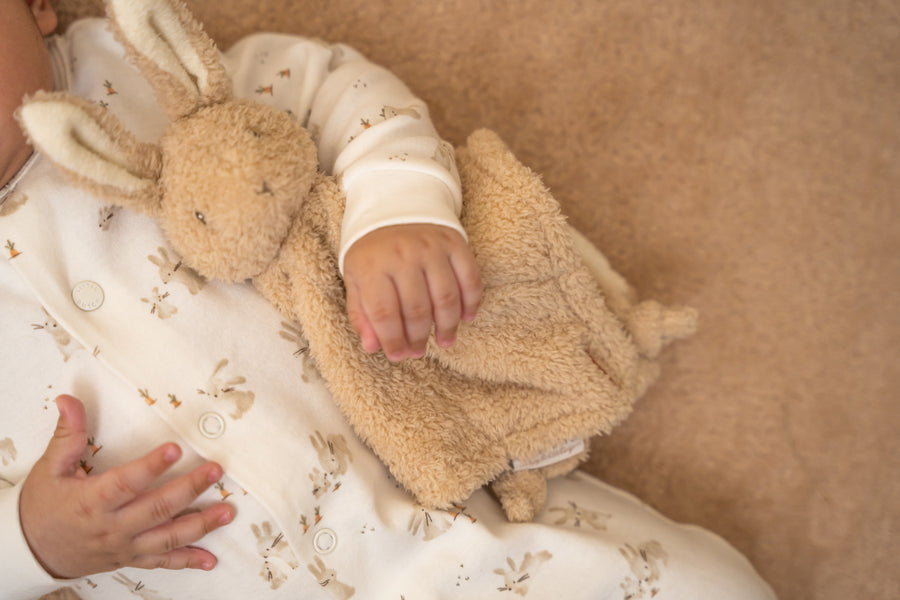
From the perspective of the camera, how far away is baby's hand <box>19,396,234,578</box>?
25.8 inches

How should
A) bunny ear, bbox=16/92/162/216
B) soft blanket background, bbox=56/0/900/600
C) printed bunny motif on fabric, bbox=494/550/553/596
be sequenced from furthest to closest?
soft blanket background, bbox=56/0/900/600 → printed bunny motif on fabric, bbox=494/550/553/596 → bunny ear, bbox=16/92/162/216

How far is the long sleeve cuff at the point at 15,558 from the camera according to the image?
0.68m

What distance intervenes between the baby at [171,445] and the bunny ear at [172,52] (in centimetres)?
16

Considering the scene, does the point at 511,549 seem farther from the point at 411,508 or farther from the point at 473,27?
the point at 473,27

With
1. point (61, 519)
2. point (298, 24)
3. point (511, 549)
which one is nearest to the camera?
point (61, 519)

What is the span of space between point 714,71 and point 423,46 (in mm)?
459

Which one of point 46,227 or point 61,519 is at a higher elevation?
point 46,227

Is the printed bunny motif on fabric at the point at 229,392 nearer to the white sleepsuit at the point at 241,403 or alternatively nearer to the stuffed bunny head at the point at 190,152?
the white sleepsuit at the point at 241,403

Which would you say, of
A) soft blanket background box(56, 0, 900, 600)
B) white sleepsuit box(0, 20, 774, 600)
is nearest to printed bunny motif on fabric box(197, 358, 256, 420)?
white sleepsuit box(0, 20, 774, 600)

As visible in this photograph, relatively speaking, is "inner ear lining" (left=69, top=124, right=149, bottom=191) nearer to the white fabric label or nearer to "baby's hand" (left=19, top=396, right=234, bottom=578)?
"baby's hand" (left=19, top=396, right=234, bottom=578)

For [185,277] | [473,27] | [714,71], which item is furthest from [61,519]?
[714,71]

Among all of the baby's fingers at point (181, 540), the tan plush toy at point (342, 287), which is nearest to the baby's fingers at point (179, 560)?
the baby's fingers at point (181, 540)

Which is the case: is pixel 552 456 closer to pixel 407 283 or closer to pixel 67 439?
pixel 407 283

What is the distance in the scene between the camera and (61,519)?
2.17ft
